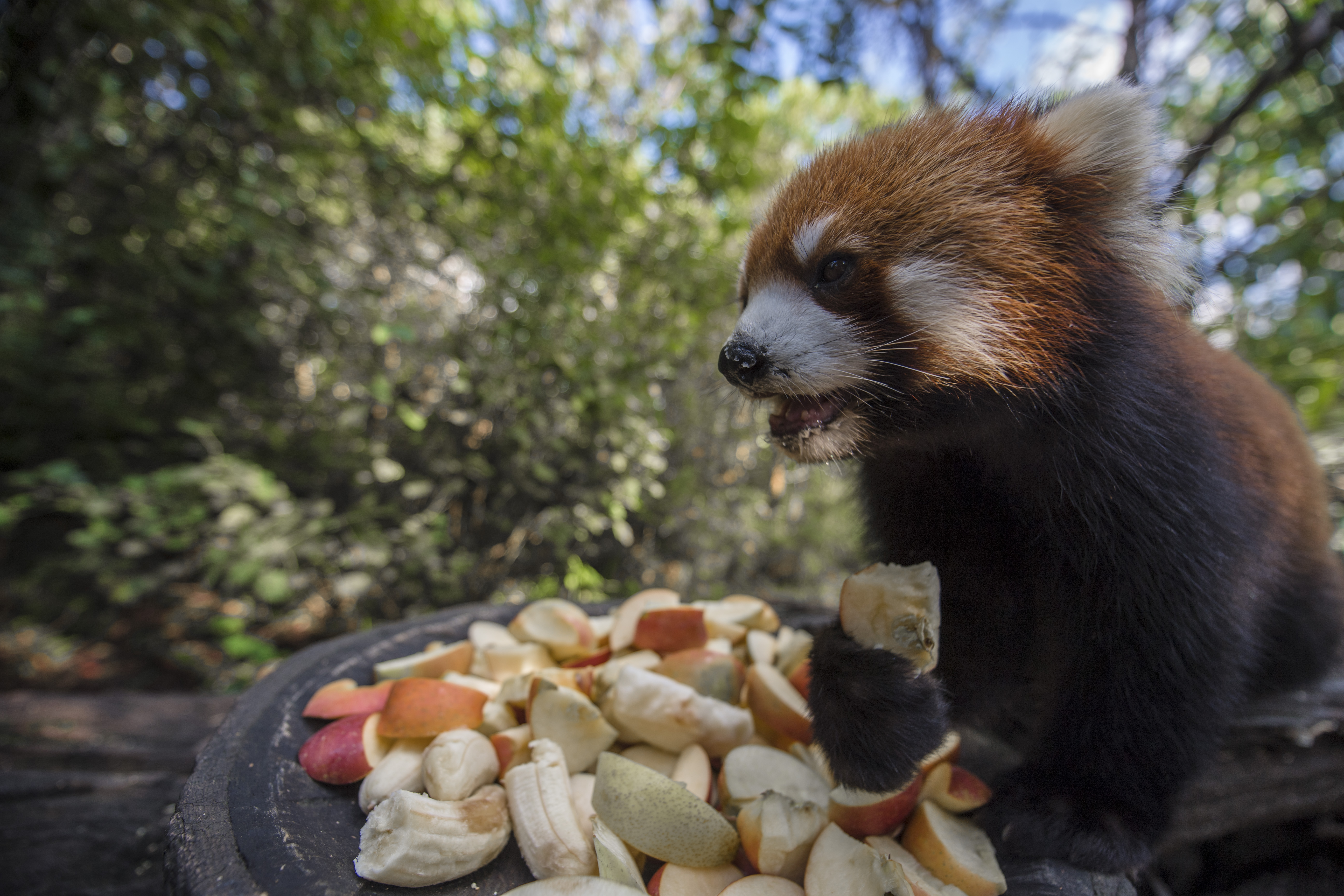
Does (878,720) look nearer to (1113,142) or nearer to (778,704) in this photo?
(778,704)

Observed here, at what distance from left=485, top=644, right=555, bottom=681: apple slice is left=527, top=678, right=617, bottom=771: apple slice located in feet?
0.75

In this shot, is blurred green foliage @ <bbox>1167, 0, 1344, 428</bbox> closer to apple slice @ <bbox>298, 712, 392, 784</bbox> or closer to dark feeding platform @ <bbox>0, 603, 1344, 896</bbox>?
dark feeding platform @ <bbox>0, 603, 1344, 896</bbox>

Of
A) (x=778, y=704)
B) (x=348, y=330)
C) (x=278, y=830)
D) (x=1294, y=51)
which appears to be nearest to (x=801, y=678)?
(x=778, y=704)

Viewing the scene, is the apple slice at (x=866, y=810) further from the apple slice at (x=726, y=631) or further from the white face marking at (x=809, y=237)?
the white face marking at (x=809, y=237)

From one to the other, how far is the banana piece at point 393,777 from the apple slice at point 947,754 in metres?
0.83

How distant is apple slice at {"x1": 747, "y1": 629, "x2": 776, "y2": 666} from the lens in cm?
140

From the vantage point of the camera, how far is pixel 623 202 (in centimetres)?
282

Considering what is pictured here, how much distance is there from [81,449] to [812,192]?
4233 mm

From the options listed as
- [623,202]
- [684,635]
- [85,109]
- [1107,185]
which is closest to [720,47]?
[623,202]

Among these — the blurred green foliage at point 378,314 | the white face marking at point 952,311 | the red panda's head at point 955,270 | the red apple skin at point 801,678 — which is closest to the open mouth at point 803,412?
the red panda's head at point 955,270

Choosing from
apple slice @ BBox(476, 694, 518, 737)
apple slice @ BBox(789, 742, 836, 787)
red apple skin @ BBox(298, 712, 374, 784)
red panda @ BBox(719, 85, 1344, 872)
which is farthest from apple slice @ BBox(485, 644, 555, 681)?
red panda @ BBox(719, 85, 1344, 872)

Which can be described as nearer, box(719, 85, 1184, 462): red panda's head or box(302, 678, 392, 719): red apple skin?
box(719, 85, 1184, 462): red panda's head

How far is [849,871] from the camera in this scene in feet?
2.72

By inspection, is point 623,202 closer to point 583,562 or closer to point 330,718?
point 583,562
